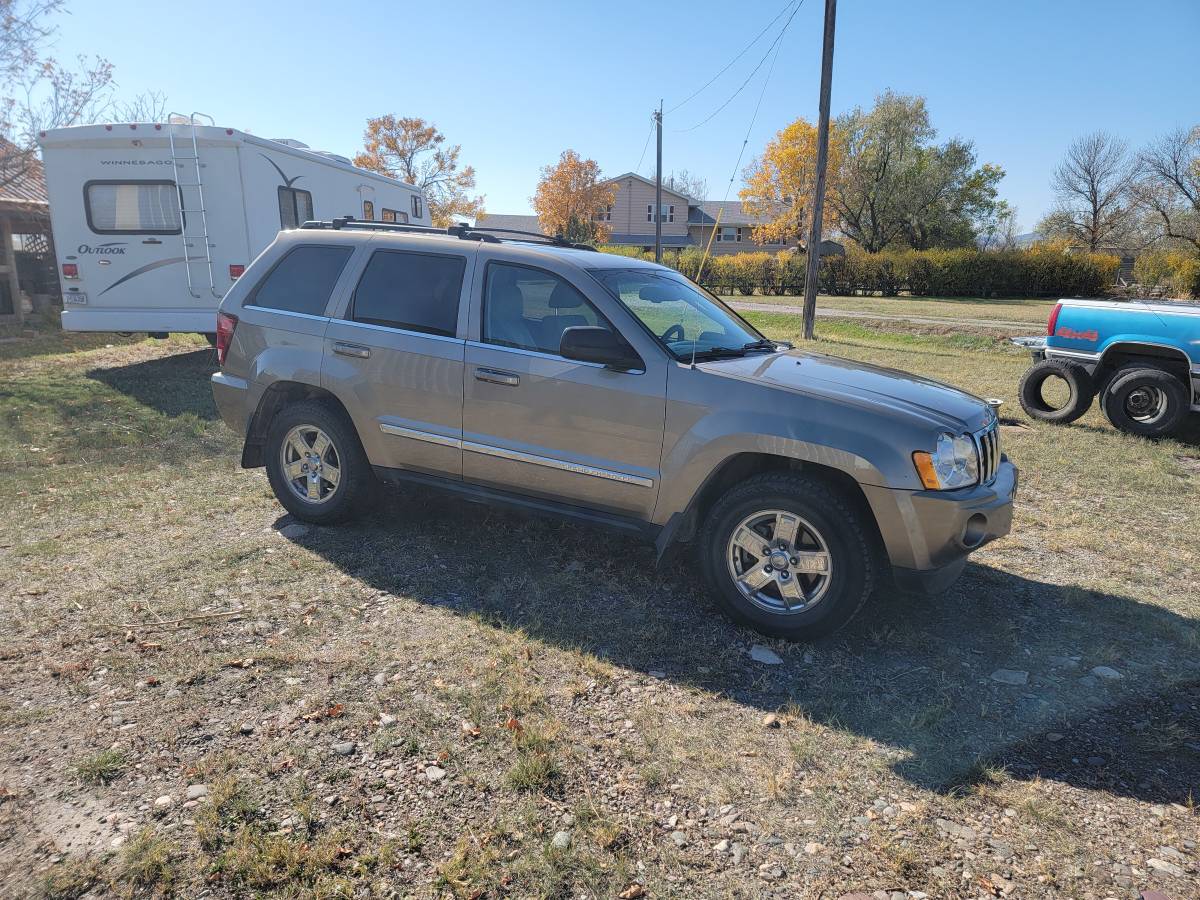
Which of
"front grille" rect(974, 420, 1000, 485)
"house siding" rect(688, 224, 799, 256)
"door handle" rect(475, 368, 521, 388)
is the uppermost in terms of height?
"house siding" rect(688, 224, 799, 256)

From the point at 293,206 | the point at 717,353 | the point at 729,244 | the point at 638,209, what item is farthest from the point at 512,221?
the point at 717,353

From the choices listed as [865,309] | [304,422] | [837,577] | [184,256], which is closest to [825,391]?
[837,577]

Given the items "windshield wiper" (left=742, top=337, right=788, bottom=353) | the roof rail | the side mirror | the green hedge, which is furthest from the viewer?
the green hedge

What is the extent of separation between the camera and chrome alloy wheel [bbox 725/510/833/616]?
148 inches

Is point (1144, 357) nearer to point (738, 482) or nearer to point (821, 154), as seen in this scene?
point (738, 482)

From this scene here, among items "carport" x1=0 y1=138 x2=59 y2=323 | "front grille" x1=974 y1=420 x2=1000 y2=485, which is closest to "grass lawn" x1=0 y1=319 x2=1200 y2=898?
"front grille" x1=974 y1=420 x2=1000 y2=485

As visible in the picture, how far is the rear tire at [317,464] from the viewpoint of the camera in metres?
5.00

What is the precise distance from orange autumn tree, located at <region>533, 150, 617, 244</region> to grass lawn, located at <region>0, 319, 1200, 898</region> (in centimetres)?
5205

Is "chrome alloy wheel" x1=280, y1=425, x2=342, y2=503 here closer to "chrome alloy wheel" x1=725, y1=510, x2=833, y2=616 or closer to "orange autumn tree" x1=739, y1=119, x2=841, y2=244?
"chrome alloy wheel" x1=725, y1=510, x2=833, y2=616

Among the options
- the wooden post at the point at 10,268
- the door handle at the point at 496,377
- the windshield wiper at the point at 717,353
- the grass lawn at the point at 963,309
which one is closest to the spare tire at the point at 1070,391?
the windshield wiper at the point at 717,353

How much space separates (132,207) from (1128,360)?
39.9ft

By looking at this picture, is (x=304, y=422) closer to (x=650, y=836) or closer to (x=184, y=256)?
(x=650, y=836)

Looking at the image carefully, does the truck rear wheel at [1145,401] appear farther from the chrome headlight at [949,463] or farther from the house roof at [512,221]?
the house roof at [512,221]

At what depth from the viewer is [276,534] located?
17.2 ft
